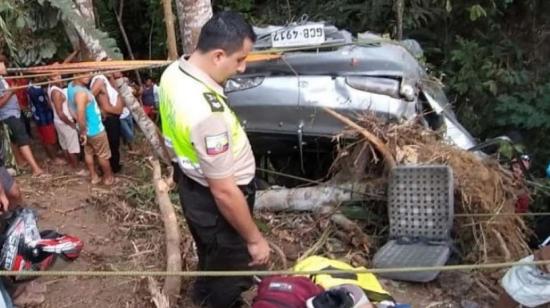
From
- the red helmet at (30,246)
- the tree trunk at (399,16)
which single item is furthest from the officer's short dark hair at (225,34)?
the tree trunk at (399,16)

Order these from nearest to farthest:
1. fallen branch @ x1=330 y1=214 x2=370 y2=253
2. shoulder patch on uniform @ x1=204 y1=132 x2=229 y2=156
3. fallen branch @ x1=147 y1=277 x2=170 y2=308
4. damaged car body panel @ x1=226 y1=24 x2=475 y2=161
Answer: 1. shoulder patch on uniform @ x1=204 y1=132 x2=229 y2=156
2. fallen branch @ x1=147 y1=277 x2=170 y2=308
3. fallen branch @ x1=330 y1=214 x2=370 y2=253
4. damaged car body panel @ x1=226 y1=24 x2=475 y2=161

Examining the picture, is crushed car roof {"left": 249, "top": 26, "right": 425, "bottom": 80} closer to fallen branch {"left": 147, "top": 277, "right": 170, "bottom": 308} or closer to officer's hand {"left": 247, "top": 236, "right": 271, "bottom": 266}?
fallen branch {"left": 147, "top": 277, "right": 170, "bottom": 308}

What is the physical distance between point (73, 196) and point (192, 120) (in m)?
3.21

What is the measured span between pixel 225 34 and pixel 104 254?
7.52 feet

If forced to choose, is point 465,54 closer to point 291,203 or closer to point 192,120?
point 291,203

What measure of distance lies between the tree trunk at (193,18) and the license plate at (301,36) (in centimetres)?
76

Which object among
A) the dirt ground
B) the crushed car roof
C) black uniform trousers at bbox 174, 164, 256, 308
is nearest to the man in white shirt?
the dirt ground

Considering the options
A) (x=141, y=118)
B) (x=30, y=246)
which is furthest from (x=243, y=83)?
(x=30, y=246)

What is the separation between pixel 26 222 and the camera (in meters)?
3.84

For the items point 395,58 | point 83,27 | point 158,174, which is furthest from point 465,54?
point 83,27

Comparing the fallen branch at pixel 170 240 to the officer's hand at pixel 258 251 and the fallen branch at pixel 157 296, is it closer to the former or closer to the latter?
the fallen branch at pixel 157 296

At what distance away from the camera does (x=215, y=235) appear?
307 centimetres

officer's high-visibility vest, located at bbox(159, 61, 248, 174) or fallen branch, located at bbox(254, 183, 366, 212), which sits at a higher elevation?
officer's high-visibility vest, located at bbox(159, 61, 248, 174)

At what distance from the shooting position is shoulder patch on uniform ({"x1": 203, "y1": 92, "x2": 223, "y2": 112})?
2.69 m
